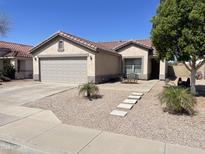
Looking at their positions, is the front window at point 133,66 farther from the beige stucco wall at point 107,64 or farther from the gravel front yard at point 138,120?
the gravel front yard at point 138,120

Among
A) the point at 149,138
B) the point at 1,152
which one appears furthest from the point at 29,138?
the point at 149,138

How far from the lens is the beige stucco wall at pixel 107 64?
16.6 metres

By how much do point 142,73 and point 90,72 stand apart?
24.4ft

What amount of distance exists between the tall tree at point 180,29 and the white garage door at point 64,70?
25.9 ft

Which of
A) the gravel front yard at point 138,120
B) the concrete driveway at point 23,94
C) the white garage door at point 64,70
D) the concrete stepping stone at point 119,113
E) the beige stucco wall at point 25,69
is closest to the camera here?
the gravel front yard at point 138,120

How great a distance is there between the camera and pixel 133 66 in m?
21.4

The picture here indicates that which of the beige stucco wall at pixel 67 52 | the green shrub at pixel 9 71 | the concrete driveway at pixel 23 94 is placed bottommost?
the concrete driveway at pixel 23 94

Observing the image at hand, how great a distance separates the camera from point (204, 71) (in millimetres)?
25297

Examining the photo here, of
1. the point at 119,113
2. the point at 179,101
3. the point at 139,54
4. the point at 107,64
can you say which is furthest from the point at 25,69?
the point at 179,101

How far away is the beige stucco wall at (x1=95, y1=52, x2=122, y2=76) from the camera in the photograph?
16587 millimetres

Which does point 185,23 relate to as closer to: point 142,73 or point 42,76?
point 142,73

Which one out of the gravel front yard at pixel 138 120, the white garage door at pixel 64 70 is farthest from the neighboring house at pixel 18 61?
the gravel front yard at pixel 138 120

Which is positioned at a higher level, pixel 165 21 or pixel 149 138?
pixel 165 21

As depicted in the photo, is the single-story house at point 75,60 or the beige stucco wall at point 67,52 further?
the single-story house at point 75,60
